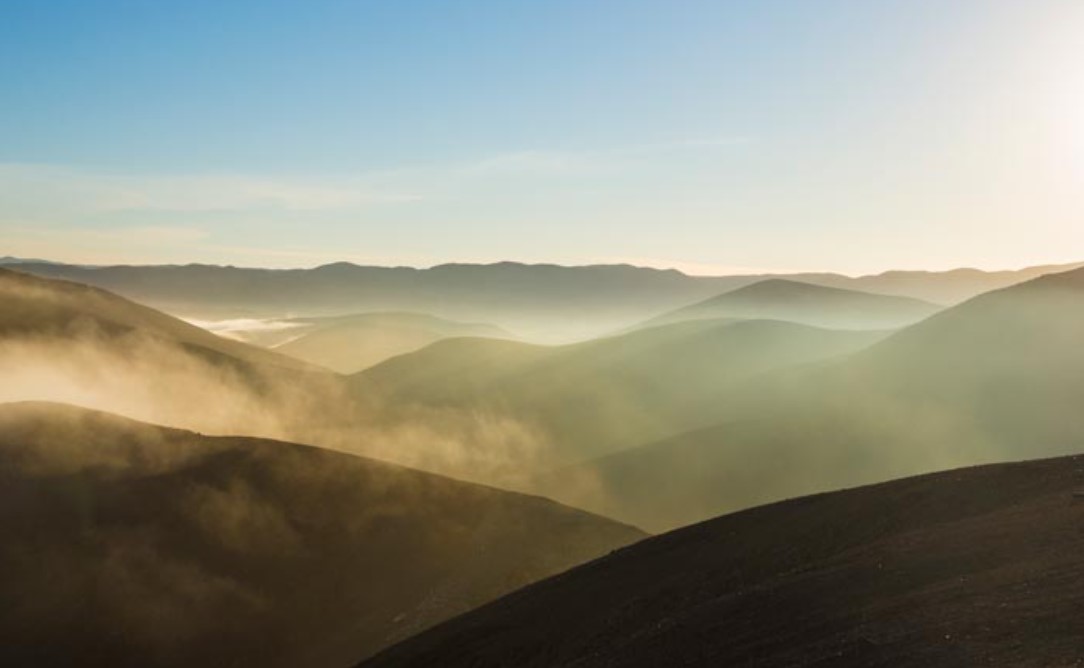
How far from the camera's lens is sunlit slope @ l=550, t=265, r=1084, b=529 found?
83.5 m

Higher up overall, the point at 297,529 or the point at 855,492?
the point at 855,492

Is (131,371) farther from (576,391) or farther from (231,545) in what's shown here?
(231,545)

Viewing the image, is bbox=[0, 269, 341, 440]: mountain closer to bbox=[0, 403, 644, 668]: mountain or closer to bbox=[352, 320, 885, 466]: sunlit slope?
bbox=[352, 320, 885, 466]: sunlit slope

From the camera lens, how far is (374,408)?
151625 mm

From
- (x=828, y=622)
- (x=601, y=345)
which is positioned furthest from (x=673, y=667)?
(x=601, y=345)

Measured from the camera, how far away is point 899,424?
9181cm

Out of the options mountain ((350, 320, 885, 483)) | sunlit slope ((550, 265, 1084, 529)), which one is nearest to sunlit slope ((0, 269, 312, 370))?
mountain ((350, 320, 885, 483))

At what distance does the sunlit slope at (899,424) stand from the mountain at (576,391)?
19088 mm

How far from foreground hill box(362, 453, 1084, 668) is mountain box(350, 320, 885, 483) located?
72.3 meters

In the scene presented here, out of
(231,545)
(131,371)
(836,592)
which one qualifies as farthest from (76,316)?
(836,592)

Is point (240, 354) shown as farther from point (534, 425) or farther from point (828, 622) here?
point (828, 622)

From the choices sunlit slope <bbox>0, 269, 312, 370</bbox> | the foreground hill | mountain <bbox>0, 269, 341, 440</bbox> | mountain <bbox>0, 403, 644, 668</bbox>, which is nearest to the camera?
the foreground hill

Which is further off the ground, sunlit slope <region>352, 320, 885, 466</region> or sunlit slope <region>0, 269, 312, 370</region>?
sunlit slope <region>0, 269, 312, 370</region>

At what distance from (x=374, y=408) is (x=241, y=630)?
107m
